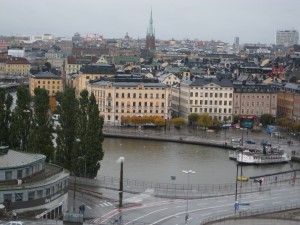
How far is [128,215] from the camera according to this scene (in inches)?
738

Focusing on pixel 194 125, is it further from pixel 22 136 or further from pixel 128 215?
pixel 128 215

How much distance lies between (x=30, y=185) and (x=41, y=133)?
689 cm

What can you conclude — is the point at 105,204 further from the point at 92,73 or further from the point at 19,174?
the point at 92,73

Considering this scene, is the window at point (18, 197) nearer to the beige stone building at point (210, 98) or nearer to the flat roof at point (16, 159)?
the flat roof at point (16, 159)

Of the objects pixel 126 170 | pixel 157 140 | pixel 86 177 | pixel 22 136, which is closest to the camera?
pixel 86 177

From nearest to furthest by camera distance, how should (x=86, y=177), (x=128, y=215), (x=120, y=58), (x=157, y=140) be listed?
(x=128, y=215) < (x=86, y=177) < (x=157, y=140) < (x=120, y=58)

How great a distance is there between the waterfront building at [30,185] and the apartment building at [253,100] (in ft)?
107

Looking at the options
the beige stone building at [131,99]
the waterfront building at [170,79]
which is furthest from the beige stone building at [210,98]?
the waterfront building at [170,79]

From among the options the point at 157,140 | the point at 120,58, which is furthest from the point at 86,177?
the point at 120,58

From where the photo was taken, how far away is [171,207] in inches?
788

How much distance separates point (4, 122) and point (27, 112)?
0.97m

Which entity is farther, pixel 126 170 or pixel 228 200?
pixel 126 170

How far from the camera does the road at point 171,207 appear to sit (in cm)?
1852

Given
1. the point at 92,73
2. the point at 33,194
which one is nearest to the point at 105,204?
the point at 33,194
